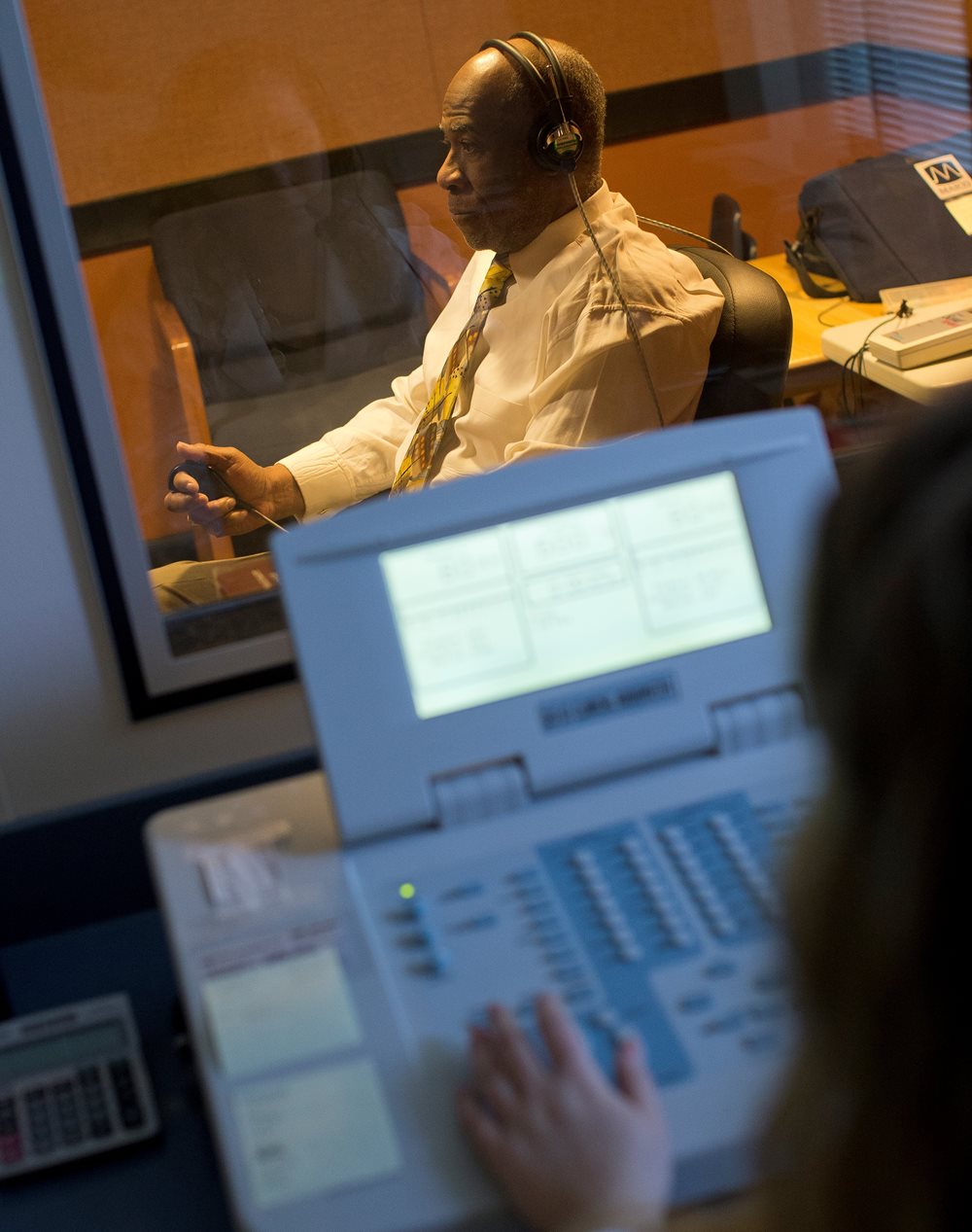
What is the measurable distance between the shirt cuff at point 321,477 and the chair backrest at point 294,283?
0.07 meters

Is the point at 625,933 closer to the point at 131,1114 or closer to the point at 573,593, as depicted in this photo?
the point at 573,593

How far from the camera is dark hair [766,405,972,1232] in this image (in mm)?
494

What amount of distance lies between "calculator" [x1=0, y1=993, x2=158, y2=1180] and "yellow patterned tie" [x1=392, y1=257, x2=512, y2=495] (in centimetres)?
57

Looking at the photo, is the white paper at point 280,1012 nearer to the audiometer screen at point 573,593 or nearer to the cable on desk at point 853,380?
the audiometer screen at point 573,593

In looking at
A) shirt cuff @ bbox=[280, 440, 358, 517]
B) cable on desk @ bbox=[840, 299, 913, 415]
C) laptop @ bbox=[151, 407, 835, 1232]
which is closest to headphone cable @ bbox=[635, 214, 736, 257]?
cable on desk @ bbox=[840, 299, 913, 415]

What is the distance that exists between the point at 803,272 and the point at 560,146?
32 centimetres

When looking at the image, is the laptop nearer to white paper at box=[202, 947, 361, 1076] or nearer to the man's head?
white paper at box=[202, 947, 361, 1076]

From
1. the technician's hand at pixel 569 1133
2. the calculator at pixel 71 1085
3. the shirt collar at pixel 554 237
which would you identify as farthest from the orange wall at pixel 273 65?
the technician's hand at pixel 569 1133

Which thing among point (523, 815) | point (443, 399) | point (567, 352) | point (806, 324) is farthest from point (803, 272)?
point (523, 815)

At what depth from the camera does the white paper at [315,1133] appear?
69cm

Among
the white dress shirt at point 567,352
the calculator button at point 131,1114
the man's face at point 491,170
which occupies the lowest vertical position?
the calculator button at point 131,1114

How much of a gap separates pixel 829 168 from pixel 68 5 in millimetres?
770

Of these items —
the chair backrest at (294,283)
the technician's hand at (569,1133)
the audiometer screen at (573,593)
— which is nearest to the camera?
the technician's hand at (569,1133)

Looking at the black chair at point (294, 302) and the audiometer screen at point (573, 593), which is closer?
the audiometer screen at point (573, 593)
